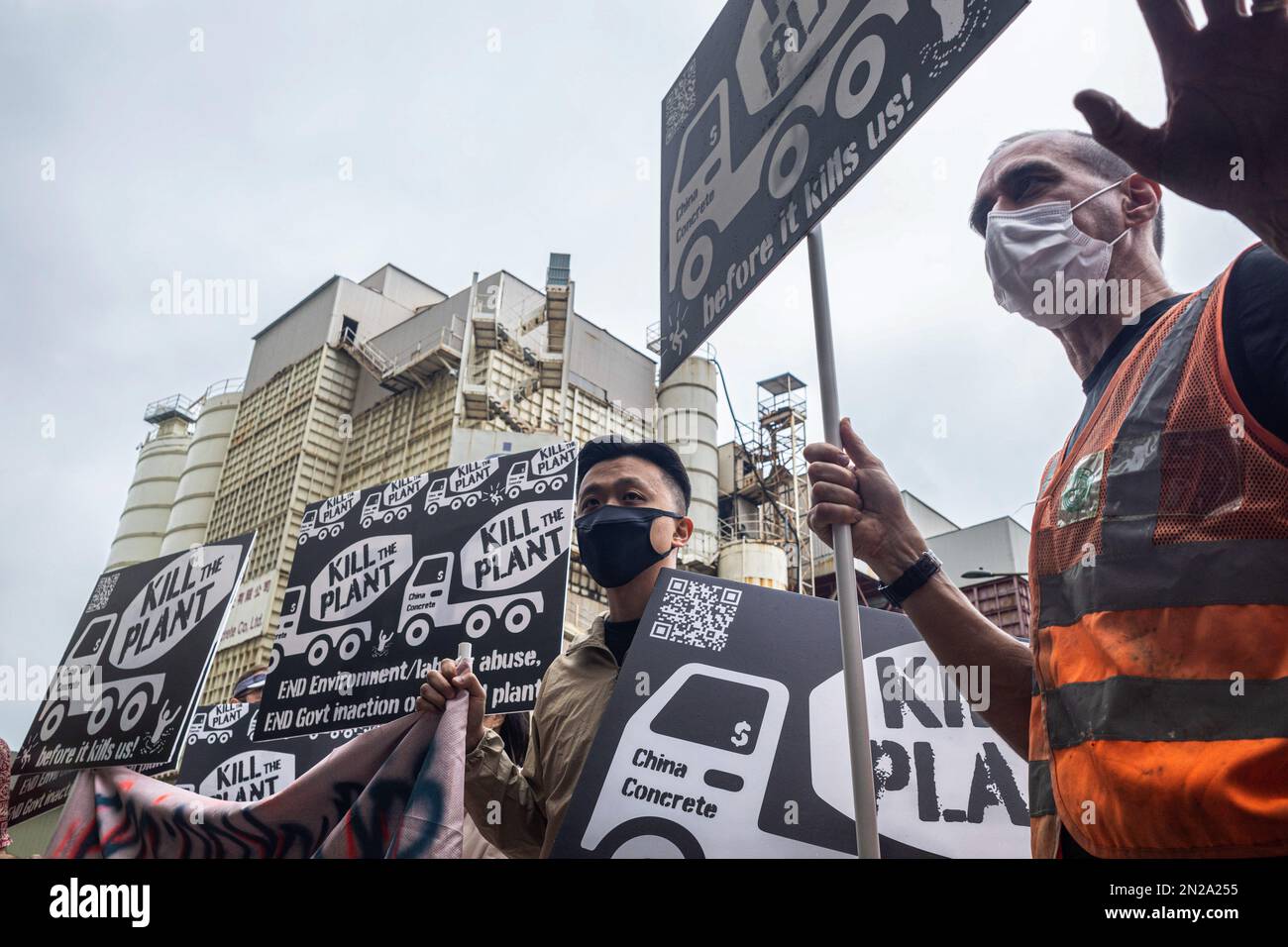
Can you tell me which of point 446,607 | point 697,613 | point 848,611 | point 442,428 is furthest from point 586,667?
point 442,428

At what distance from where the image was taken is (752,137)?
89.6 inches

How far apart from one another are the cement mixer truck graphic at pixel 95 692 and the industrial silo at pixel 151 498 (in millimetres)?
28718

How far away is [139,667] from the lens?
4.26 m

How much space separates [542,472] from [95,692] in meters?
2.38

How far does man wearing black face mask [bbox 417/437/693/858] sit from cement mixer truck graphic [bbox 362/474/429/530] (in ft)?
3.08

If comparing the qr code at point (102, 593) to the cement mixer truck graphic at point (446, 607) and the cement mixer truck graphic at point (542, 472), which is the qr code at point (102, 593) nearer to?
the cement mixer truck graphic at point (446, 607)

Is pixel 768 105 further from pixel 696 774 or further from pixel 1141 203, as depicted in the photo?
pixel 696 774

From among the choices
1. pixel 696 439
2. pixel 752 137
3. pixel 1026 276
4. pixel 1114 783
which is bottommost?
pixel 1114 783

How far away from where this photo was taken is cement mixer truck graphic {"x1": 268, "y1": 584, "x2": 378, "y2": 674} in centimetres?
413

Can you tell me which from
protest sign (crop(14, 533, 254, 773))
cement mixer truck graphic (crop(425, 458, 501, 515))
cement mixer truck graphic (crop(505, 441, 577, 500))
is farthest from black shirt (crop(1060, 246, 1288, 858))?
protest sign (crop(14, 533, 254, 773))

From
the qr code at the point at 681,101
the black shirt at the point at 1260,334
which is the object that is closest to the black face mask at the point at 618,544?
the qr code at the point at 681,101
